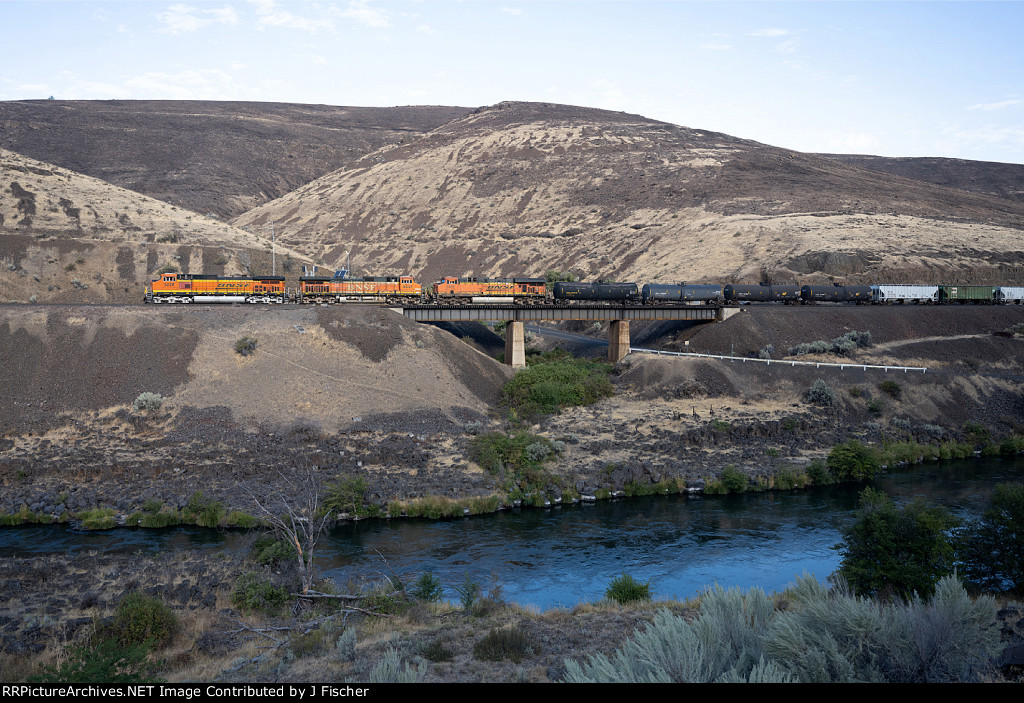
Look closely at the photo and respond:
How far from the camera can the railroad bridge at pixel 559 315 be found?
58219 mm

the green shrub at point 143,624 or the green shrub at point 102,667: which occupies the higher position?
the green shrub at point 102,667

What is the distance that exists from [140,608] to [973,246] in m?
107

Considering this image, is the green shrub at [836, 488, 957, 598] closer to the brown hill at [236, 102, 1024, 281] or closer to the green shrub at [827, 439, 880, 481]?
the green shrub at [827, 439, 880, 481]

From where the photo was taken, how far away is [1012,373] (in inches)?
2217

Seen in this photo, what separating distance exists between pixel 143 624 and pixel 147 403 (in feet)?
90.0

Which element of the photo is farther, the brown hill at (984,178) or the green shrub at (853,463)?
the brown hill at (984,178)

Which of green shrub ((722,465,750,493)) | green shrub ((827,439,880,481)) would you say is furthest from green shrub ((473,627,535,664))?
green shrub ((827,439,880,481))

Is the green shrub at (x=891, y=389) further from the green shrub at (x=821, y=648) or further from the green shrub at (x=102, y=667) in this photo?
the green shrub at (x=102, y=667)

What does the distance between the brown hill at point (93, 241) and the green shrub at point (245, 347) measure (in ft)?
89.4

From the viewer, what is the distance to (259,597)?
2031cm

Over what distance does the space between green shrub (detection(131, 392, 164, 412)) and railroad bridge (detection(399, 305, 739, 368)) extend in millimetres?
20842

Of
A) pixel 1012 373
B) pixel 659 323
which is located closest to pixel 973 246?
pixel 1012 373

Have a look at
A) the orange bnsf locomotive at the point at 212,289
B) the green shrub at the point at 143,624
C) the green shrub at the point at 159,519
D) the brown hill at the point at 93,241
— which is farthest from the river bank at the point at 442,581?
the brown hill at the point at 93,241

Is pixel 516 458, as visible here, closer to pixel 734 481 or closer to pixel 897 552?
pixel 734 481
